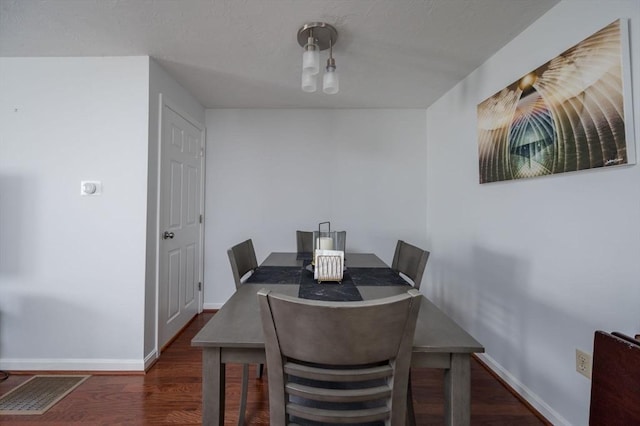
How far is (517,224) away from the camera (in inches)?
65.6

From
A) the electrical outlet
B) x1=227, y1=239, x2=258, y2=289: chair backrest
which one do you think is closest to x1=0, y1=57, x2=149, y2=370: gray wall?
x1=227, y1=239, x2=258, y2=289: chair backrest

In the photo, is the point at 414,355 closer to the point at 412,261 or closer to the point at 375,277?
the point at 375,277

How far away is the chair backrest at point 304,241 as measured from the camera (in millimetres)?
2459

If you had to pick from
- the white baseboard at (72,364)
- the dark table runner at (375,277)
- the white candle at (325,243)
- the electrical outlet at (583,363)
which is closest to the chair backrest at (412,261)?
the dark table runner at (375,277)

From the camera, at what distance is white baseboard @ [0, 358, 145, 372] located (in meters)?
1.87

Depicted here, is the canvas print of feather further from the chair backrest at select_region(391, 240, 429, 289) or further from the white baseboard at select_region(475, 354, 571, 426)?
the white baseboard at select_region(475, 354, 571, 426)

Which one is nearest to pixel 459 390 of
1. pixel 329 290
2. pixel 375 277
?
pixel 329 290

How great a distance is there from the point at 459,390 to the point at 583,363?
97 centimetres

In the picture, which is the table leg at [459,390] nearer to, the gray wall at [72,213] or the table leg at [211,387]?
the table leg at [211,387]

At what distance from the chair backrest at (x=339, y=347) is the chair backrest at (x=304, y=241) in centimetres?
174

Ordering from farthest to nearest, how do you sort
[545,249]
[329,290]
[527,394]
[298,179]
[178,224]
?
[298,179] < [178,224] < [527,394] < [545,249] < [329,290]

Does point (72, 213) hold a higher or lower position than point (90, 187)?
lower

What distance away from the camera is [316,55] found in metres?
1.42

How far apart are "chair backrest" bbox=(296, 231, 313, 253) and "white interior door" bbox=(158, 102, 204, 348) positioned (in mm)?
1100
